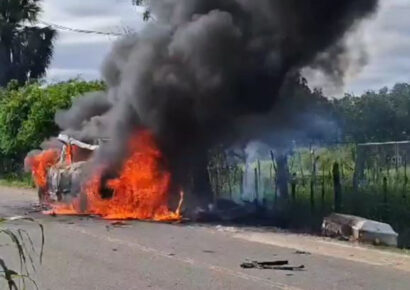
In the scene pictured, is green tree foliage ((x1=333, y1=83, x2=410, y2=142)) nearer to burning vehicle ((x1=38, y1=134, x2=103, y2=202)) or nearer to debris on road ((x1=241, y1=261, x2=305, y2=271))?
burning vehicle ((x1=38, y1=134, x2=103, y2=202))

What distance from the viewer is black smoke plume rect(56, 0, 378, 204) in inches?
622

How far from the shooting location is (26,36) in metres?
36.8

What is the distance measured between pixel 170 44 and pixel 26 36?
71.2ft

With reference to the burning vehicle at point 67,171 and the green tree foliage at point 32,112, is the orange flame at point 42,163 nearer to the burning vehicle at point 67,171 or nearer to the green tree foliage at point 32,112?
the burning vehicle at point 67,171

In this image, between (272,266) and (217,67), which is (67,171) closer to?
(217,67)

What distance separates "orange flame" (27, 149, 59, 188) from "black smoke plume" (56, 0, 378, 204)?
87.3 inches

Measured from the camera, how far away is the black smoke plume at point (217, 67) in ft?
51.8

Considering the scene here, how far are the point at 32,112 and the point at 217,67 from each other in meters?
12.1

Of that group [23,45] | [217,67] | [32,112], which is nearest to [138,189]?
[217,67]

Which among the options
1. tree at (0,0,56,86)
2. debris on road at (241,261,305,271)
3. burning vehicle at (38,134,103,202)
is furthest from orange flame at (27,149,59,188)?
tree at (0,0,56,86)

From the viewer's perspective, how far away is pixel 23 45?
36844 mm

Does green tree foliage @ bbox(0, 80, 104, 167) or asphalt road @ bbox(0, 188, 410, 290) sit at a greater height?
green tree foliage @ bbox(0, 80, 104, 167)

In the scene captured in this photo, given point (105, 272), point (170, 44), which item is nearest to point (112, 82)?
point (170, 44)

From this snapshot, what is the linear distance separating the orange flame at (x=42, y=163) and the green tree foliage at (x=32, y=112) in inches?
204
